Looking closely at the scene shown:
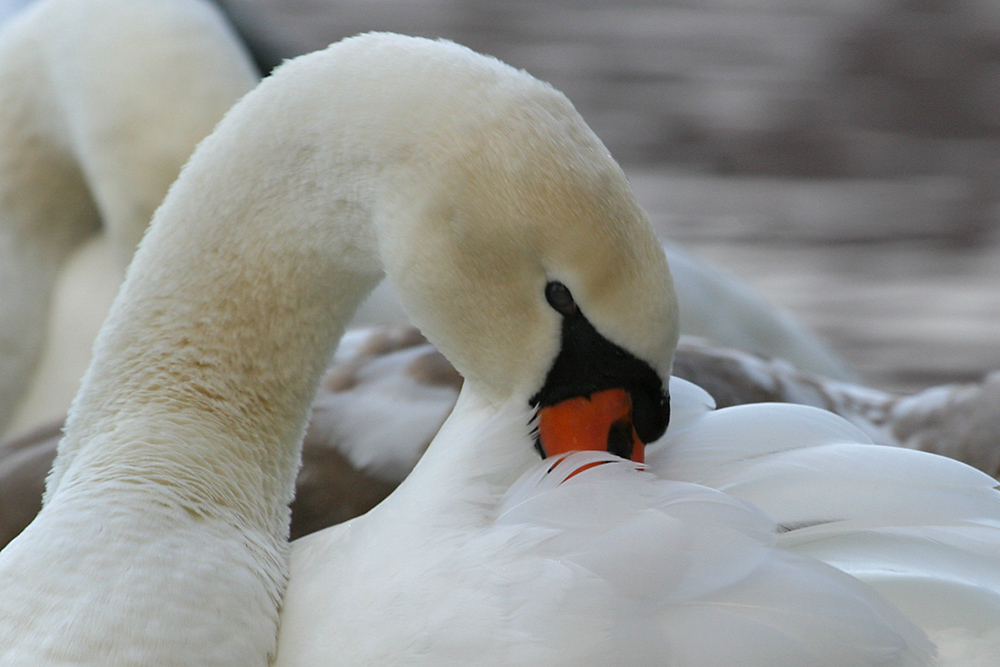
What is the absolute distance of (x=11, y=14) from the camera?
3.92 meters

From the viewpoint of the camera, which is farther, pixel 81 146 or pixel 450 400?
pixel 81 146

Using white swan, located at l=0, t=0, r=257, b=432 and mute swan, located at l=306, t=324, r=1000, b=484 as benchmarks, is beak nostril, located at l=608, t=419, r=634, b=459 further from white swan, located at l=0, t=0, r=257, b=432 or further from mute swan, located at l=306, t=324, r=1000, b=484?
white swan, located at l=0, t=0, r=257, b=432

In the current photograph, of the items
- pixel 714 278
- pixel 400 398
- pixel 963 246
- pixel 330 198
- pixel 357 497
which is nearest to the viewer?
pixel 330 198

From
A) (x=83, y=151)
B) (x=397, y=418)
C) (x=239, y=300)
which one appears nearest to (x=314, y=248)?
(x=239, y=300)

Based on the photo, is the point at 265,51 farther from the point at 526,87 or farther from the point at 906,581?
the point at 906,581

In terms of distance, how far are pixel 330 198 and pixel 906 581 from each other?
638mm

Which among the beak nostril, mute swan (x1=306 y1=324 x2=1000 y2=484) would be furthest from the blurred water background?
the beak nostril

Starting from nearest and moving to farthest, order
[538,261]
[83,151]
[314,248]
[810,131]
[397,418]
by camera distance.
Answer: [538,261] < [314,248] < [397,418] < [83,151] < [810,131]

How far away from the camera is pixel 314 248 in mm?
1468

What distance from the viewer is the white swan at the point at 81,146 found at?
7.95 ft

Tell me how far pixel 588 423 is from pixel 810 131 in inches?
146

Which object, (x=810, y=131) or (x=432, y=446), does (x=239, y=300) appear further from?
(x=810, y=131)

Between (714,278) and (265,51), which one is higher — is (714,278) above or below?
below

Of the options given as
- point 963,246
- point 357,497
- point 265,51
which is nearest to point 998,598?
point 357,497
